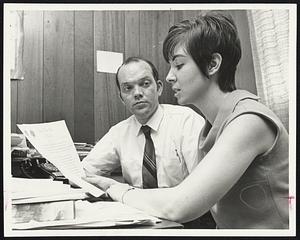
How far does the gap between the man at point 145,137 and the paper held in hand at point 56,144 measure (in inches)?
1.1

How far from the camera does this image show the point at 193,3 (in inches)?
30.1

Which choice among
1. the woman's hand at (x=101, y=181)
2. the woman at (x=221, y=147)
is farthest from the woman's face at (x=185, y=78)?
the woman's hand at (x=101, y=181)

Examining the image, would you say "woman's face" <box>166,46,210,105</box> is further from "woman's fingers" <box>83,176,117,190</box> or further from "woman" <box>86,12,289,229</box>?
"woman's fingers" <box>83,176,117,190</box>

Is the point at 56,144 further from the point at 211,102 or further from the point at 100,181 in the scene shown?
the point at 211,102

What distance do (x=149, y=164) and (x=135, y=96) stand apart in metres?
0.14

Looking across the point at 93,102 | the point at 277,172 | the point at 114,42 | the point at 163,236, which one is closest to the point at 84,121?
the point at 93,102

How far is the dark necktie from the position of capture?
29.4 inches

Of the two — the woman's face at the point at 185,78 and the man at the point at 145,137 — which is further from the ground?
the woman's face at the point at 185,78

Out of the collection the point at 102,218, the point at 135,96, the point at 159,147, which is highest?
the point at 135,96

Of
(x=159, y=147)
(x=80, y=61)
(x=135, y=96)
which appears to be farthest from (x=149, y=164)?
(x=80, y=61)

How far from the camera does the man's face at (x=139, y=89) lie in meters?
0.75

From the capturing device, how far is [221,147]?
0.60m

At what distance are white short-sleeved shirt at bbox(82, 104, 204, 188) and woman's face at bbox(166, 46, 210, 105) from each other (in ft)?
0.09

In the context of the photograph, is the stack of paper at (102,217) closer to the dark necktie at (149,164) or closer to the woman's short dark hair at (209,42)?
the dark necktie at (149,164)
